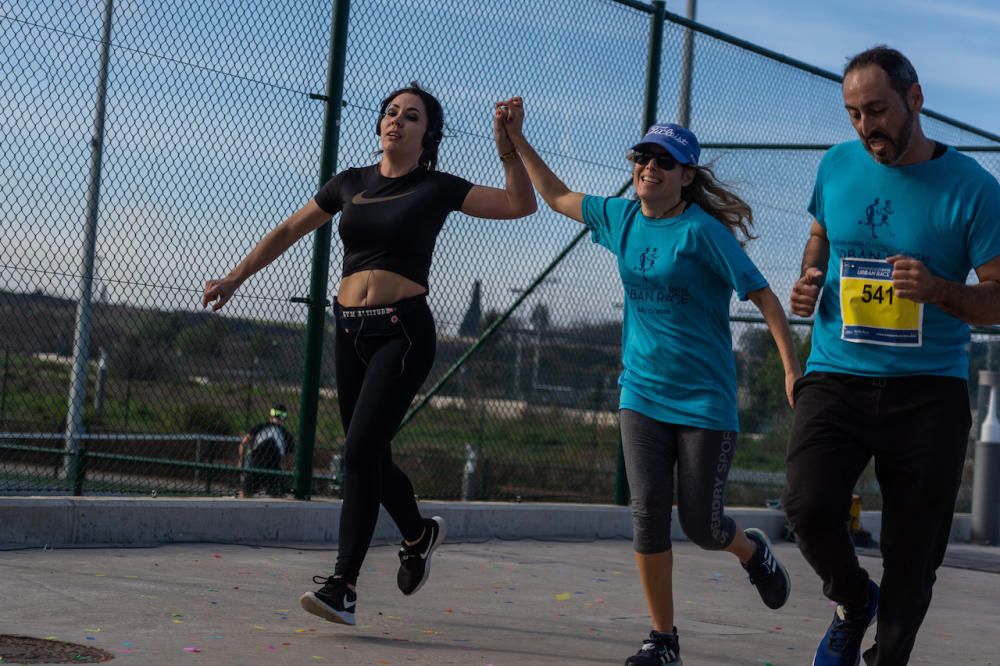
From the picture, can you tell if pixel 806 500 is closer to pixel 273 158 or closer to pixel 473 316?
pixel 273 158

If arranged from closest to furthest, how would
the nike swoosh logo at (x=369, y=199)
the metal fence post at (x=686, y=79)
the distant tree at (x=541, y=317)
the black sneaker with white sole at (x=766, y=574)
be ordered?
the nike swoosh logo at (x=369, y=199) → the black sneaker with white sole at (x=766, y=574) → the distant tree at (x=541, y=317) → the metal fence post at (x=686, y=79)

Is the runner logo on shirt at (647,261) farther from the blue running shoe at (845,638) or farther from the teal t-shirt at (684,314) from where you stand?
Result: the blue running shoe at (845,638)

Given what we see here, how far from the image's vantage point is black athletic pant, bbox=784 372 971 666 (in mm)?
4105

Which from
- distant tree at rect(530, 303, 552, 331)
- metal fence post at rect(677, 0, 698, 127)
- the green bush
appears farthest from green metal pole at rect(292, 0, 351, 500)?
metal fence post at rect(677, 0, 698, 127)

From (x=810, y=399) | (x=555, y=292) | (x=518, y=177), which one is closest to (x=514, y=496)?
(x=555, y=292)

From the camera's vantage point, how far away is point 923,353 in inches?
161

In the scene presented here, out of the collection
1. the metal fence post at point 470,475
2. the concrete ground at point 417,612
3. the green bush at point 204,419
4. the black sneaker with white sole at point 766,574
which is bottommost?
the concrete ground at point 417,612

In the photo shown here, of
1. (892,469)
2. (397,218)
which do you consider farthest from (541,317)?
(892,469)

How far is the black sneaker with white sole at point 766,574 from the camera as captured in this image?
5438 millimetres

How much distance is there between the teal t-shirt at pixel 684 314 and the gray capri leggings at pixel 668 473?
0.05 m

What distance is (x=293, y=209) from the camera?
A: 23.9 feet

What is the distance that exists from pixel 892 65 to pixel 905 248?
0.51 m

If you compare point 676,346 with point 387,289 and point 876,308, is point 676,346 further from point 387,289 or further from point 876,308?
point 387,289

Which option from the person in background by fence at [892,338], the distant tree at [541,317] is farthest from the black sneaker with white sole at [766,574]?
the distant tree at [541,317]
